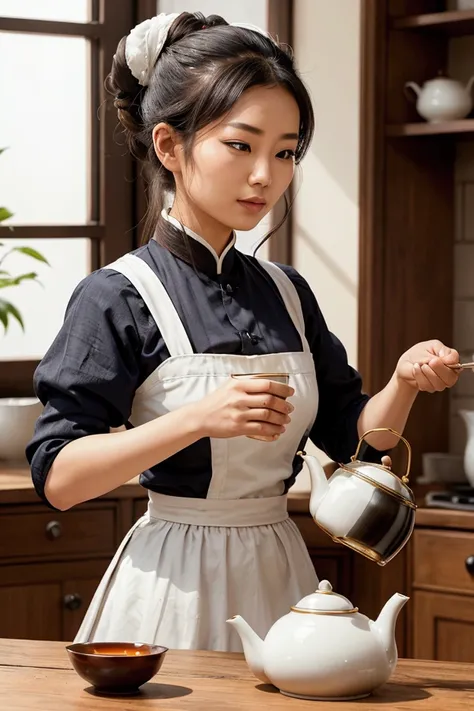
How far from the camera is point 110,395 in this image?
73.6 inches

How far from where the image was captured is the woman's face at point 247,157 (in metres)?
1.88

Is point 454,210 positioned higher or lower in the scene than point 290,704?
higher

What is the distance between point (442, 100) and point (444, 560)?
117 cm

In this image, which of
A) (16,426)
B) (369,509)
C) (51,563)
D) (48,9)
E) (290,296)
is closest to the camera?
(369,509)

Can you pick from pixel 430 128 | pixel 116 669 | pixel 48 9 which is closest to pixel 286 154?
pixel 116 669

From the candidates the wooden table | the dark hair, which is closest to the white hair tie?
the dark hair

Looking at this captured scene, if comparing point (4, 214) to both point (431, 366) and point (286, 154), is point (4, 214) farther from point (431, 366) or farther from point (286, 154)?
point (431, 366)

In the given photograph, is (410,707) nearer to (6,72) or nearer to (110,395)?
(110,395)

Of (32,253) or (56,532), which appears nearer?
(56,532)

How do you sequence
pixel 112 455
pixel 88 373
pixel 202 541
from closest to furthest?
pixel 112 455 < pixel 88 373 < pixel 202 541

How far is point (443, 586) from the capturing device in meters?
2.96

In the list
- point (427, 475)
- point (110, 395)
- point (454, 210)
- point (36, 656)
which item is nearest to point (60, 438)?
point (110, 395)

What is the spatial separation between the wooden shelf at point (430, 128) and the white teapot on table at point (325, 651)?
186 centimetres

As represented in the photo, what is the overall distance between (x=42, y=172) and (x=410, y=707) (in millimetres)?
2474
